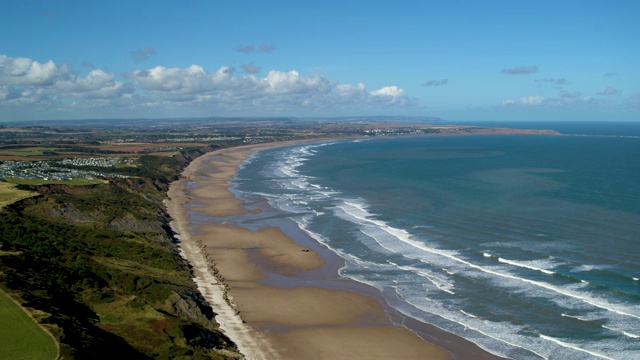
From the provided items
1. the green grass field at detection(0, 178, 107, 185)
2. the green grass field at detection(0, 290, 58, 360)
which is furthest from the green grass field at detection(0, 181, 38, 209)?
the green grass field at detection(0, 290, 58, 360)

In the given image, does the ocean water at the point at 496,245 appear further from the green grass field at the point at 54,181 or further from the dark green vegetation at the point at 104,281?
the green grass field at the point at 54,181

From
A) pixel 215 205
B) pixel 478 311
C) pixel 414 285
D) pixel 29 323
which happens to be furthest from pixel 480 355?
pixel 215 205

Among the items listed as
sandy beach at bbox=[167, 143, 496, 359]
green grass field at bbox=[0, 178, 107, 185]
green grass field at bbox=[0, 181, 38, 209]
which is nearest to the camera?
sandy beach at bbox=[167, 143, 496, 359]

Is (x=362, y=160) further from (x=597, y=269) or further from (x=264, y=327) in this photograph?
(x=264, y=327)

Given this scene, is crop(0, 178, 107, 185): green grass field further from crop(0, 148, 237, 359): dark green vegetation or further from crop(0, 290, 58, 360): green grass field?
crop(0, 290, 58, 360): green grass field

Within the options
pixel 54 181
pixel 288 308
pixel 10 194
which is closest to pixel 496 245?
pixel 288 308

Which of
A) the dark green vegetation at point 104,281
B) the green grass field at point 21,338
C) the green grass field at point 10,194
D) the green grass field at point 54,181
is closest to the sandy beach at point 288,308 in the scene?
the dark green vegetation at point 104,281
